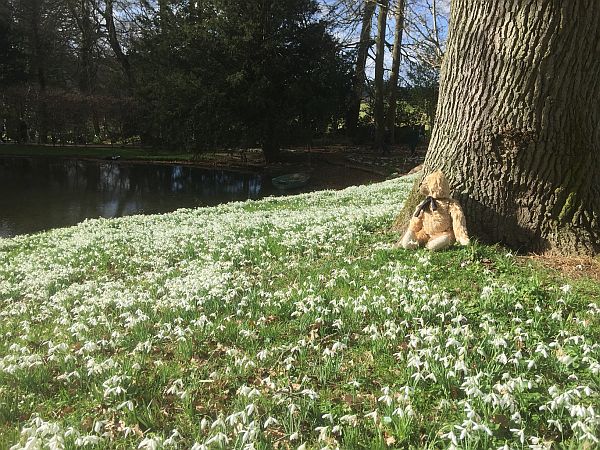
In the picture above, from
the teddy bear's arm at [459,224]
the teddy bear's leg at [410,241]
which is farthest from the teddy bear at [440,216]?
the teddy bear's leg at [410,241]

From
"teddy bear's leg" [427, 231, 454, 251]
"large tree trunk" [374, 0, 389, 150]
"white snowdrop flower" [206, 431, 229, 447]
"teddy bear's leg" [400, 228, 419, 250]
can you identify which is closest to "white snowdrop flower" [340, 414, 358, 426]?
"white snowdrop flower" [206, 431, 229, 447]

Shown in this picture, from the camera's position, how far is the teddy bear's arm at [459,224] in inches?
240

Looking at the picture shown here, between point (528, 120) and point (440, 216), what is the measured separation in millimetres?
1536

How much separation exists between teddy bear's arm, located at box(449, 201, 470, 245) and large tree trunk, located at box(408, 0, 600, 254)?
28cm

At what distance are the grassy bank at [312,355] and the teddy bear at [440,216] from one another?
0.85 ft

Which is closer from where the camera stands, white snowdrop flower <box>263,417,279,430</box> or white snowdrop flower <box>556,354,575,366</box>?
white snowdrop flower <box>263,417,279,430</box>

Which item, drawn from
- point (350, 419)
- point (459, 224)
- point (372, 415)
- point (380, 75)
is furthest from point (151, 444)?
point (380, 75)

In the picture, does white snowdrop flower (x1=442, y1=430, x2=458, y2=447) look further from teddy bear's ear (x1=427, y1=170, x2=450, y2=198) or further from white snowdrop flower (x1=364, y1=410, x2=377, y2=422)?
teddy bear's ear (x1=427, y1=170, x2=450, y2=198)

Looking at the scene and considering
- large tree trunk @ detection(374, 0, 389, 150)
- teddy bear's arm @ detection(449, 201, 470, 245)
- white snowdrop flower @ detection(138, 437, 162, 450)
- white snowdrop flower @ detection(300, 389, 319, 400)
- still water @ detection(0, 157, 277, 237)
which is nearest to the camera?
white snowdrop flower @ detection(138, 437, 162, 450)

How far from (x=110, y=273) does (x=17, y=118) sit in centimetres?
4279

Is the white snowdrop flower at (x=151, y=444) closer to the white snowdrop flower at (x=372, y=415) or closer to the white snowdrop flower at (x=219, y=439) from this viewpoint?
the white snowdrop flower at (x=219, y=439)

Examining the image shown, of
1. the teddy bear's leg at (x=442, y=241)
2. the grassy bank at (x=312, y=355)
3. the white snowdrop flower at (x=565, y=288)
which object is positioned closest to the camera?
the grassy bank at (x=312, y=355)

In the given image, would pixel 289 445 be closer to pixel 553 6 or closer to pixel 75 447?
pixel 75 447

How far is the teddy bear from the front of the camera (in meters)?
6.19
